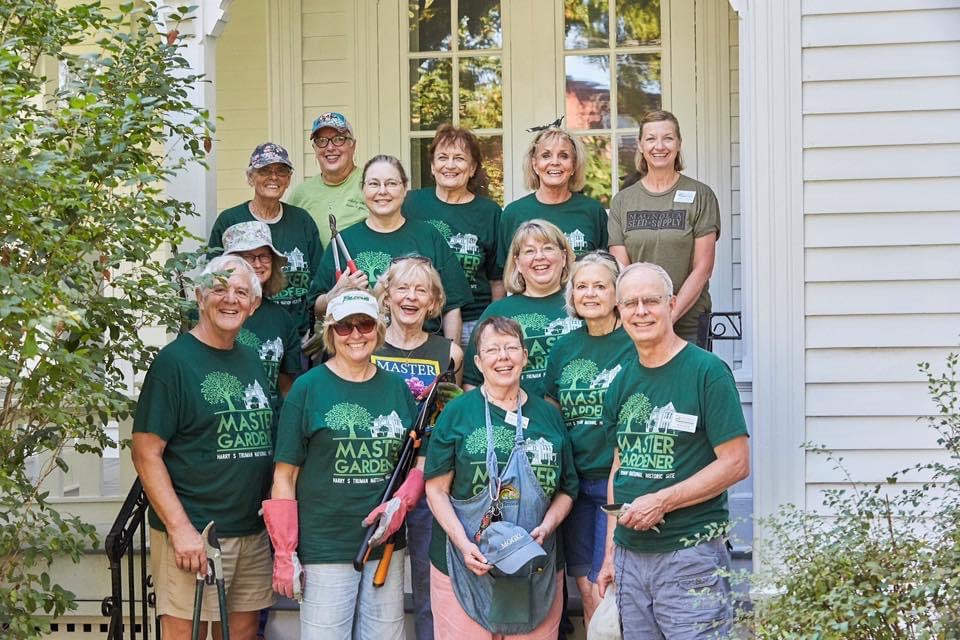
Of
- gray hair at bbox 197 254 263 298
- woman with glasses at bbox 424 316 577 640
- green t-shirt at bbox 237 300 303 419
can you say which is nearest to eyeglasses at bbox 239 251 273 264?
green t-shirt at bbox 237 300 303 419

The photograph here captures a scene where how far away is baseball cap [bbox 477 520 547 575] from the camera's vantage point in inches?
159

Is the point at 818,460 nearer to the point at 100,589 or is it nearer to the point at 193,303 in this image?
the point at 193,303

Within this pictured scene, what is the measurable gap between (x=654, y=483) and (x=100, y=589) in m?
2.79

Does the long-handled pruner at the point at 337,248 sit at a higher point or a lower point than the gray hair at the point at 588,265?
higher

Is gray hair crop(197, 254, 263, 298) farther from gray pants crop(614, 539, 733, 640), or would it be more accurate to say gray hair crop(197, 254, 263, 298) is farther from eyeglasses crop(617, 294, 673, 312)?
gray pants crop(614, 539, 733, 640)

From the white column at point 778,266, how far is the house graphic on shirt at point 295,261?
6.19 feet

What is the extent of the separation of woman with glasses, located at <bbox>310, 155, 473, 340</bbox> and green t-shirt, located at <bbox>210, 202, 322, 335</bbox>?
0.44 ft

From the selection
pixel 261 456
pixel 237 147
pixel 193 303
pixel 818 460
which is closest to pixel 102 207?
pixel 193 303

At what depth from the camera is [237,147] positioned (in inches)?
319

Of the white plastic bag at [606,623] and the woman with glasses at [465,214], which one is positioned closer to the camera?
the white plastic bag at [606,623]

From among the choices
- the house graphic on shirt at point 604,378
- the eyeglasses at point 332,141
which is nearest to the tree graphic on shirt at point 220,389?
the house graphic on shirt at point 604,378

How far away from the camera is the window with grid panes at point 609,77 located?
7750 mm

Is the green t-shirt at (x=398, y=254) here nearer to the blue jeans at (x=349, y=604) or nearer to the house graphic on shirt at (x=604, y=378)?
the house graphic on shirt at (x=604, y=378)

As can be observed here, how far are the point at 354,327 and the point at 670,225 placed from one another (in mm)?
1655
